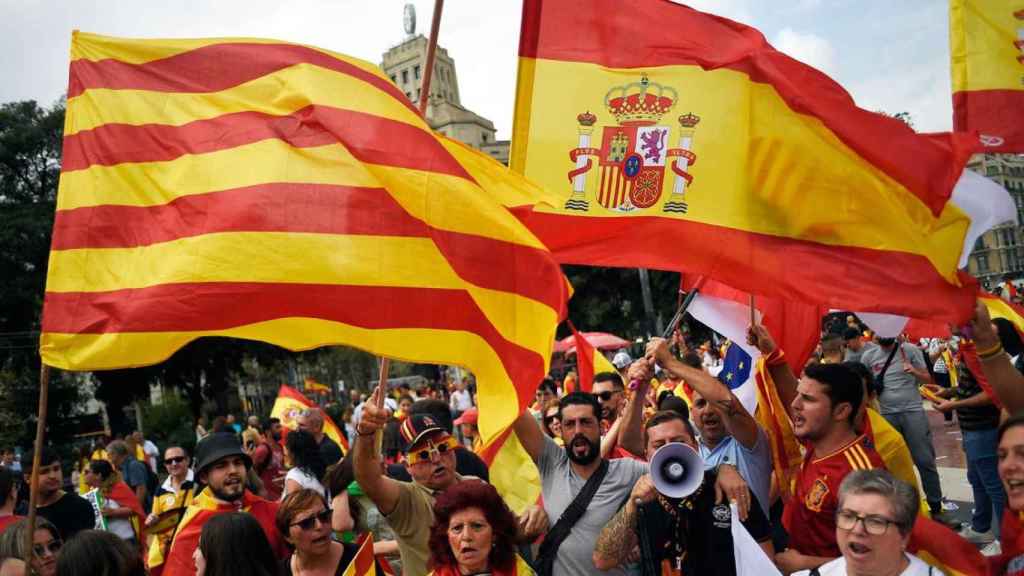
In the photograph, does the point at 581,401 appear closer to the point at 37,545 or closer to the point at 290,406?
the point at 37,545

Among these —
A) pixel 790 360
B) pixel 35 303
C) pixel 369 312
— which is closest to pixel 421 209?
pixel 369 312

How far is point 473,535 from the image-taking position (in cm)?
361

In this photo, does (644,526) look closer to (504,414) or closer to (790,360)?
(504,414)

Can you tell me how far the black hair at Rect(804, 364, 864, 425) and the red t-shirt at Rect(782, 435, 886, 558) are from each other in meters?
0.18

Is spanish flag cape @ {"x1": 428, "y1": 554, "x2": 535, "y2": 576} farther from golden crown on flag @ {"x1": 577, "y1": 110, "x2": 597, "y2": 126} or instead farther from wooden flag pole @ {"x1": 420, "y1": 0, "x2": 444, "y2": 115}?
golden crown on flag @ {"x1": 577, "y1": 110, "x2": 597, "y2": 126}

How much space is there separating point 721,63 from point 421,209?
1.89 meters

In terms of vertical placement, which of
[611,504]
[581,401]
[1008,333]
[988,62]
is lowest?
[611,504]

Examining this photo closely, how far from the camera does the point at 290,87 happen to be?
4164mm

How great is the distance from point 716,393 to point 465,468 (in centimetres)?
205

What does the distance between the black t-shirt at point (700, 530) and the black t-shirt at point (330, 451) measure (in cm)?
566

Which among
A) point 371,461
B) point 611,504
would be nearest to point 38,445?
point 371,461

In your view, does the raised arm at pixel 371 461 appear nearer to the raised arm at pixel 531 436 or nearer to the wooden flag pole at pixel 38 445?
the raised arm at pixel 531 436

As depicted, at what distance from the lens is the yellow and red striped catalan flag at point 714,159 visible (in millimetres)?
4500

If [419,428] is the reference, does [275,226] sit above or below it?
above
